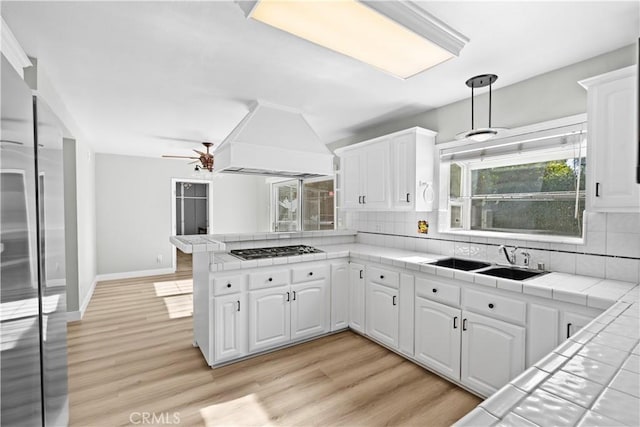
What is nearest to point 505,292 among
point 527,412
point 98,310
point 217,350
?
point 527,412

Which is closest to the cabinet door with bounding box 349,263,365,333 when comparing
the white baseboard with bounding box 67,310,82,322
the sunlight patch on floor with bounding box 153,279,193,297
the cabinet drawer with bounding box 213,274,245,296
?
the cabinet drawer with bounding box 213,274,245,296

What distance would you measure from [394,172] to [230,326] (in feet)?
7.22

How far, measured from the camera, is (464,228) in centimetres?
311

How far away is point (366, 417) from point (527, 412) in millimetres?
1562

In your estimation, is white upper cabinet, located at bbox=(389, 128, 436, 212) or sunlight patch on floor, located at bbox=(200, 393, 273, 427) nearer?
sunlight patch on floor, located at bbox=(200, 393, 273, 427)

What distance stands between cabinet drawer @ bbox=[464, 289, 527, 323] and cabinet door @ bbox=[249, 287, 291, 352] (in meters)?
1.57

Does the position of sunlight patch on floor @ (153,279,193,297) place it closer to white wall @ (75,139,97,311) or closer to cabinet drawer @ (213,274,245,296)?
white wall @ (75,139,97,311)

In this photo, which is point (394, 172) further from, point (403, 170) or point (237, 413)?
point (237, 413)

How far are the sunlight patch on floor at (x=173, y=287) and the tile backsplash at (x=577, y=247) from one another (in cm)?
359

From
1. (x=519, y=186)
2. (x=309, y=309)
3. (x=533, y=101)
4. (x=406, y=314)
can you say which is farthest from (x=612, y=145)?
(x=309, y=309)

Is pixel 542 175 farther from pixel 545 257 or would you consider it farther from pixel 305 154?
pixel 305 154

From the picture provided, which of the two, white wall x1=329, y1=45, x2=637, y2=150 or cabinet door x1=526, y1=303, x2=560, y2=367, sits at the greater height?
white wall x1=329, y1=45, x2=637, y2=150

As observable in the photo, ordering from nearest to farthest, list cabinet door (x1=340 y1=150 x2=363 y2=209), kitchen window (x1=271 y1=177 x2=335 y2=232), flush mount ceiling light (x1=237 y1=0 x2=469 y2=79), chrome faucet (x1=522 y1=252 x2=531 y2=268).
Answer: flush mount ceiling light (x1=237 y1=0 x2=469 y2=79), chrome faucet (x1=522 y1=252 x2=531 y2=268), cabinet door (x1=340 y1=150 x2=363 y2=209), kitchen window (x1=271 y1=177 x2=335 y2=232)

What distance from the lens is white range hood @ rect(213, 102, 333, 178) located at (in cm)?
275
